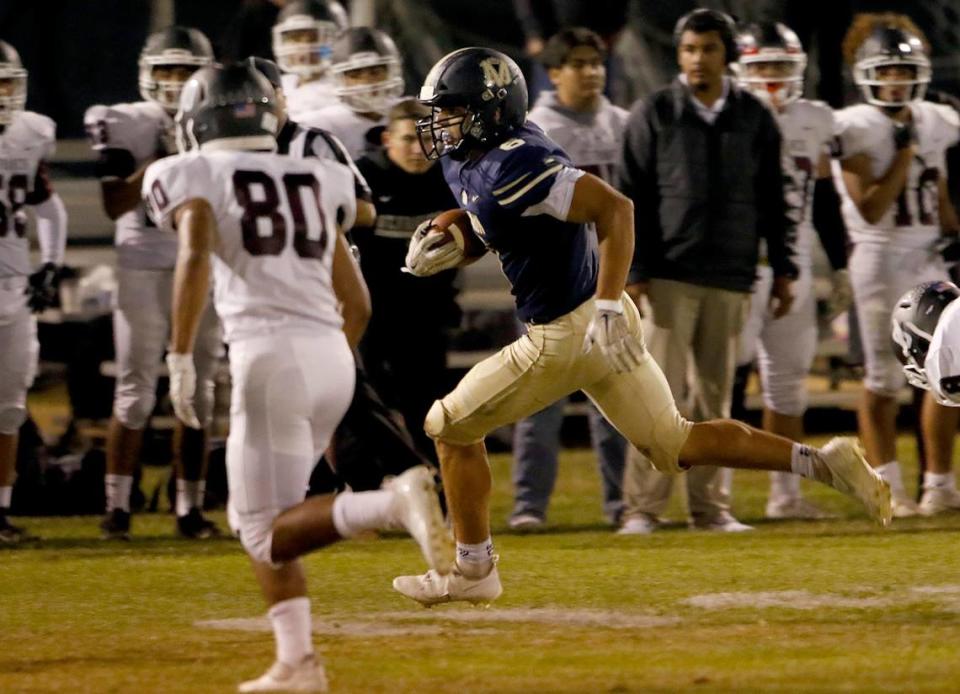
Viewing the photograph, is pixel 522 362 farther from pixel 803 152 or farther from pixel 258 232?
pixel 803 152

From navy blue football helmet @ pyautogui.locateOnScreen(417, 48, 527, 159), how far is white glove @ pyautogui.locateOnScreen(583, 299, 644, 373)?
594 millimetres

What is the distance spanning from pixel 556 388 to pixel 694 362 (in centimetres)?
178

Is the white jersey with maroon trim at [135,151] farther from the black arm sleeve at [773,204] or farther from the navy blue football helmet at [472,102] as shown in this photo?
the black arm sleeve at [773,204]

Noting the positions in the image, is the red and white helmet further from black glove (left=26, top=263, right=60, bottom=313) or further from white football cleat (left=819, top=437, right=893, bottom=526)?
black glove (left=26, top=263, right=60, bottom=313)

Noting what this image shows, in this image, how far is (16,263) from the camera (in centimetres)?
738

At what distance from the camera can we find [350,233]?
742cm

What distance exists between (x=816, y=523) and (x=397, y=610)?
235cm

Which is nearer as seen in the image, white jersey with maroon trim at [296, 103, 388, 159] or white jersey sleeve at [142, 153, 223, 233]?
white jersey sleeve at [142, 153, 223, 233]

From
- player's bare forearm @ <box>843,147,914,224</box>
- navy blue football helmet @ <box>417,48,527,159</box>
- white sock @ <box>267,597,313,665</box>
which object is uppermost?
navy blue football helmet @ <box>417,48,527,159</box>

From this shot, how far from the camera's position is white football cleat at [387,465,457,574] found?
14.6ft

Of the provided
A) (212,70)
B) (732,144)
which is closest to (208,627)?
(212,70)

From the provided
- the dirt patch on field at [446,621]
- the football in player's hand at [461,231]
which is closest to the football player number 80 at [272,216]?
the football in player's hand at [461,231]

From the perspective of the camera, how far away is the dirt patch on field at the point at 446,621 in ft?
17.8

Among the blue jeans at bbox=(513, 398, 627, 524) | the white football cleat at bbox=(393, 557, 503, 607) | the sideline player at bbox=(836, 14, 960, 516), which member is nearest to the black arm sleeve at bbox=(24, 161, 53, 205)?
the blue jeans at bbox=(513, 398, 627, 524)
